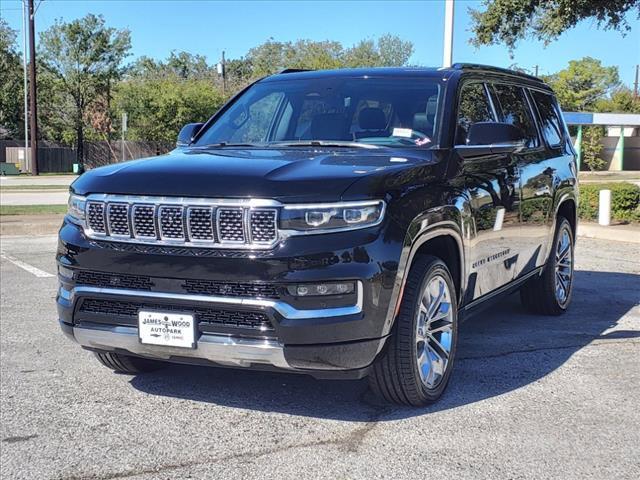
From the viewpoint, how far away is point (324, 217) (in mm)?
3631

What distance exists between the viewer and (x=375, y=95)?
5.14 m

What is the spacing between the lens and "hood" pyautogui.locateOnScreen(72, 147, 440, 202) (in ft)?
12.0

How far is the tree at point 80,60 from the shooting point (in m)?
49.0

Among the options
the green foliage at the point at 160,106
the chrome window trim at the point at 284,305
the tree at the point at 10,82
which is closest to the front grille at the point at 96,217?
the chrome window trim at the point at 284,305

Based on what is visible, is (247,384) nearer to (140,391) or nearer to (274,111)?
(140,391)

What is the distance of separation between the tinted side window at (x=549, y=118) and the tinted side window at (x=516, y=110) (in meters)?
0.31

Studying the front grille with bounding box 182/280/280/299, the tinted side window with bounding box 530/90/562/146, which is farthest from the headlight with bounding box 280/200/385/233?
the tinted side window with bounding box 530/90/562/146

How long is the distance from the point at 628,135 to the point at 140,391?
1854 inches

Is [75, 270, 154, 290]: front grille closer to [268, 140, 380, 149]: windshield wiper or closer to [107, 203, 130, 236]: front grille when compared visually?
[107, 203, 130, 236]: front grille

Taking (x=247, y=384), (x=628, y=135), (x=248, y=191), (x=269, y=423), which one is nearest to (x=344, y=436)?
(x=269, y=423)

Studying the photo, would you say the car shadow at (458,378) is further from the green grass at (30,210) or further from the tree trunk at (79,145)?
the tree trunk at (79,145)

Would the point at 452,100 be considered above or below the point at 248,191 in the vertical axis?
above

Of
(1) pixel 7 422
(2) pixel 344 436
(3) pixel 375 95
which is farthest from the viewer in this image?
(3) pixel 375 95

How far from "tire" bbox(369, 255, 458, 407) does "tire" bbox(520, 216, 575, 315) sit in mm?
2391
